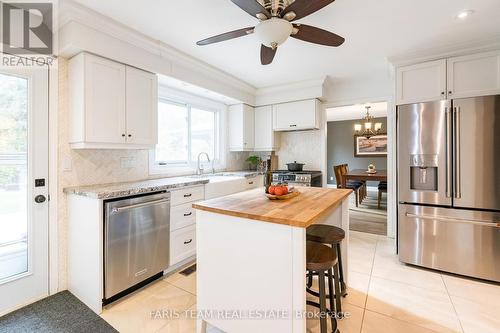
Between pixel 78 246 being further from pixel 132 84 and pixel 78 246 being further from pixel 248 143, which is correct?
pixel 248 143

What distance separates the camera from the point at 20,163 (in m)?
2.00

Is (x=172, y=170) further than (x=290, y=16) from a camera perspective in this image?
Yes

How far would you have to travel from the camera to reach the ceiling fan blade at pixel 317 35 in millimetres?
1681

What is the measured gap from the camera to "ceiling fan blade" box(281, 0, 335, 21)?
140cm

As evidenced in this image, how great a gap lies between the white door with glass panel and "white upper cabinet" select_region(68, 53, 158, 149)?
9.9 inches

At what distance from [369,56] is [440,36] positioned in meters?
0.69

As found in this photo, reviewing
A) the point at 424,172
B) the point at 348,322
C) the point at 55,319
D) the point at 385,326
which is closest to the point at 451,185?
the point at 424,172

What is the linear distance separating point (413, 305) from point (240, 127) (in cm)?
330

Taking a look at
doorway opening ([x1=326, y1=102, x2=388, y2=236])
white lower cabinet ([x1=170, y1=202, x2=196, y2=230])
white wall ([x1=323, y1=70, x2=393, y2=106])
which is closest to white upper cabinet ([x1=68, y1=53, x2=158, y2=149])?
white lower cabinet ([x1=170, y1=202, x2=196, y2=230])

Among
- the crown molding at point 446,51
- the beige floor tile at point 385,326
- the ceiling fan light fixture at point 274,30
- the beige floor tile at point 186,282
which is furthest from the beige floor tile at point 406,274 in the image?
the ceiling fan light fixture at point 274,30

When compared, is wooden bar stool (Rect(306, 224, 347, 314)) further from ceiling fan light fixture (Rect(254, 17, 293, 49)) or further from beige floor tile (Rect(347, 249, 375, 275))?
ceiling fan light fixture (Rect(254, 17, 293, 49))

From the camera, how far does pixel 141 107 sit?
2537 millimetres

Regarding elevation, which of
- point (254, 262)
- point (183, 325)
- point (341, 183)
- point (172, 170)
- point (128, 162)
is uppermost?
A: point (128, 162)

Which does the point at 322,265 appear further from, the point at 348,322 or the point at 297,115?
the point at 297,115
